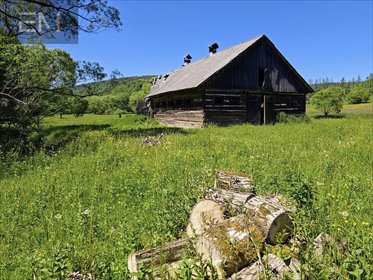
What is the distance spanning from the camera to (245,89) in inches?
872

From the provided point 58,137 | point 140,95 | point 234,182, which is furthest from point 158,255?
point 140,95

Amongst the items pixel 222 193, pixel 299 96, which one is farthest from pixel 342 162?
pixel 299 96

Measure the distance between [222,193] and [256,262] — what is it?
1559mm

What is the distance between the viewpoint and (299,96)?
2458 cm

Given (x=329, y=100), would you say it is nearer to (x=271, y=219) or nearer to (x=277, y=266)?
(x=271, y=219)

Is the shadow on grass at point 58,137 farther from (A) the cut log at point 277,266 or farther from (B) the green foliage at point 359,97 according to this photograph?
(B) the green foliage at point 359,97

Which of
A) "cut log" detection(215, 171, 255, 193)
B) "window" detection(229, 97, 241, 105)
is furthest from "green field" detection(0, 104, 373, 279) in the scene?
"window" detection(229, 97, 241, 105)

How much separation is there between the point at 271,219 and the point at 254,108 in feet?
67.7

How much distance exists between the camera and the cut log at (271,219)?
2.98 m

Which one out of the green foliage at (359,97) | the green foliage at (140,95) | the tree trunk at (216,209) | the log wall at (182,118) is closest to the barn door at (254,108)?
the log wall at (182,118)

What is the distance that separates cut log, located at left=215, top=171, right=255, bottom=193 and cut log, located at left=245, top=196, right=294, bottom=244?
104 centimetres

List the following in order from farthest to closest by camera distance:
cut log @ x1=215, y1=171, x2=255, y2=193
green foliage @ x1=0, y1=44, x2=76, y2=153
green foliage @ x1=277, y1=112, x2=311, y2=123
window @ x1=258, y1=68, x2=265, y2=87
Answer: window @ x1=258, y1=68, x2=265, y2=87
green foliage @ x1=277, y1=112, x2=311, y2=123
green foliage @ x1=0, y1=44, x2=76, y2=153
cut log @ x1=215, y1=171, x2=255, y2=193

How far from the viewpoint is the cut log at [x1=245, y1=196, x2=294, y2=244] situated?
2.98m

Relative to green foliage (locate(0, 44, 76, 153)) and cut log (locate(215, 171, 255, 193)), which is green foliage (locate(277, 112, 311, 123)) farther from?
cut log (locate(215, 171, 255, 193))
